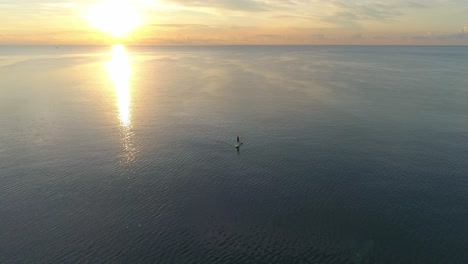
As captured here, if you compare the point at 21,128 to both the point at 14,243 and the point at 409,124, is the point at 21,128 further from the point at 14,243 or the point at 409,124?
the point at 409,124

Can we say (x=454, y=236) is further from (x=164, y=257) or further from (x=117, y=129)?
(x=117, y=129)

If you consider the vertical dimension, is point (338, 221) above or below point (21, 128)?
below

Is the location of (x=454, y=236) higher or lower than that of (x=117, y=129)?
lower

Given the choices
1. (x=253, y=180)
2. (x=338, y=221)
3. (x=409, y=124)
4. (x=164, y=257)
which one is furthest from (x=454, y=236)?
(x=409, y=124)

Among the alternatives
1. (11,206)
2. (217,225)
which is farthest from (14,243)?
(217,225)

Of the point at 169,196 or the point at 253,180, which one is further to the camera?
the point at 253,180

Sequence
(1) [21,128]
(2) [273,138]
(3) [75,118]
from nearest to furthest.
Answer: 1. (2) [273,138]
2. (1) [21,128]
3. (3) [75,118]

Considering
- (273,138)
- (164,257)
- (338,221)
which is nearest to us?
(164,257)

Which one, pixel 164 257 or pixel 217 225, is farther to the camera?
pixel 217 225

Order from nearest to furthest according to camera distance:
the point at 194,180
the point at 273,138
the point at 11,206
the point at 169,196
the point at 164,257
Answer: the point at 164,257 < the point at 11,206 < the point at 169,196 < the point at 194,180 < the point at 273,138
